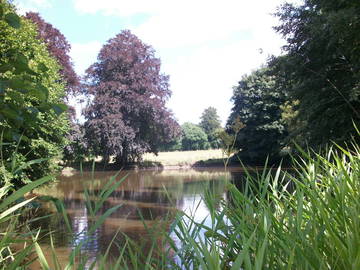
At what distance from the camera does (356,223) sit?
100 centimetres

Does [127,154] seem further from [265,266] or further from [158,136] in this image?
[265,266]

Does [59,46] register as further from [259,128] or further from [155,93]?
[259,128]

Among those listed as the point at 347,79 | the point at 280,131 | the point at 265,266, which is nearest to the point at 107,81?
the point at 280,131

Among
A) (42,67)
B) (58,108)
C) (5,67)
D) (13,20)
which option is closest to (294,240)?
(58,108)

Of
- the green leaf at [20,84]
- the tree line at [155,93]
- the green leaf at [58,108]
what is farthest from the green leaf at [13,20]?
the green leaf at [58,108]

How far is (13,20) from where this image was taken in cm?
133

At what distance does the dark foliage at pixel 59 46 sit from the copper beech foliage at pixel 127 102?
→ 12.9ft

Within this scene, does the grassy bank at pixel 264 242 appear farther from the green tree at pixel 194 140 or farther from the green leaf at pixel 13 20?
the green tree at pixel 194 140

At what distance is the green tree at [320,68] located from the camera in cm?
935

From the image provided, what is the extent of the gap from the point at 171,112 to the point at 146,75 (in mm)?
3674

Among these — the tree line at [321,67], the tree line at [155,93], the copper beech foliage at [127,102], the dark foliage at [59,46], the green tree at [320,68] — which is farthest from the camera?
the copper beech foliage at [127,102]

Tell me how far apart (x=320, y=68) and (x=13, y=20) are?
11.0 meters

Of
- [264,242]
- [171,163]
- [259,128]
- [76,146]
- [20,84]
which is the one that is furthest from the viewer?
[171,163]

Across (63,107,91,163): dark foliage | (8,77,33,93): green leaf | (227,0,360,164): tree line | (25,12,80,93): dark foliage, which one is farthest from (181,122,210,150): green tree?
(8,77,33,93): green leaf
